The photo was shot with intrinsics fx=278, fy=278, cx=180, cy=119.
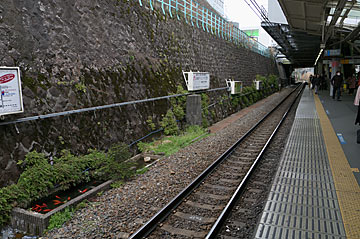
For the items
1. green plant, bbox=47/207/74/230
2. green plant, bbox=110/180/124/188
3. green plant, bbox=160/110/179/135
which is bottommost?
green plant, bbox=47/207/74/230

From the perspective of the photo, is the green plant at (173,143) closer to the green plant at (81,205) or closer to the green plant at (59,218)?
the green plant at (81,205)

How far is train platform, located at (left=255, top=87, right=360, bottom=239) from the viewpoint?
3.64 metres

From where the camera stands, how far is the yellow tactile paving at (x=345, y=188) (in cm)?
362

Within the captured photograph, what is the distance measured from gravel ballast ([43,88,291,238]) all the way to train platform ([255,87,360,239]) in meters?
2.10

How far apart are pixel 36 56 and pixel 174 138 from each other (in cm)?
561

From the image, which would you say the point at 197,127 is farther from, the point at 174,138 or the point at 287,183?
the point at 287,183

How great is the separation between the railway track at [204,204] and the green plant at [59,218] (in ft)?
5.07

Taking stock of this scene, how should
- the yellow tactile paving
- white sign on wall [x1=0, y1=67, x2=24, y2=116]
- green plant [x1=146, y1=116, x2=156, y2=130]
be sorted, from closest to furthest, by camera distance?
1. the yellow tactile paving
2. white sign on wall [x1=0, y1=67, x2=24, y2=116]
3. green plant [x1=146, y1=116, x2=156, y2=130]

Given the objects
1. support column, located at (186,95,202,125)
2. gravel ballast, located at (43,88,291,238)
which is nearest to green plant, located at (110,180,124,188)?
gravel ballast, located at (43,88,291,238)

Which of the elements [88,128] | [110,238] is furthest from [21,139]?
[110,238]

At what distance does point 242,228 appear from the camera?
4.44 meters

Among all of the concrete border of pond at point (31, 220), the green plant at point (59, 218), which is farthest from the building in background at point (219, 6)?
the concrete border of pond at point (31, 220)

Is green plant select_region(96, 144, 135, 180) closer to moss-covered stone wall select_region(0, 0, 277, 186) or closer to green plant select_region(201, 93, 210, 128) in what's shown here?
moss-covered stone wall select_region(0, 0, 277, 186)

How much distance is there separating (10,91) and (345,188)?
637 centimetres
